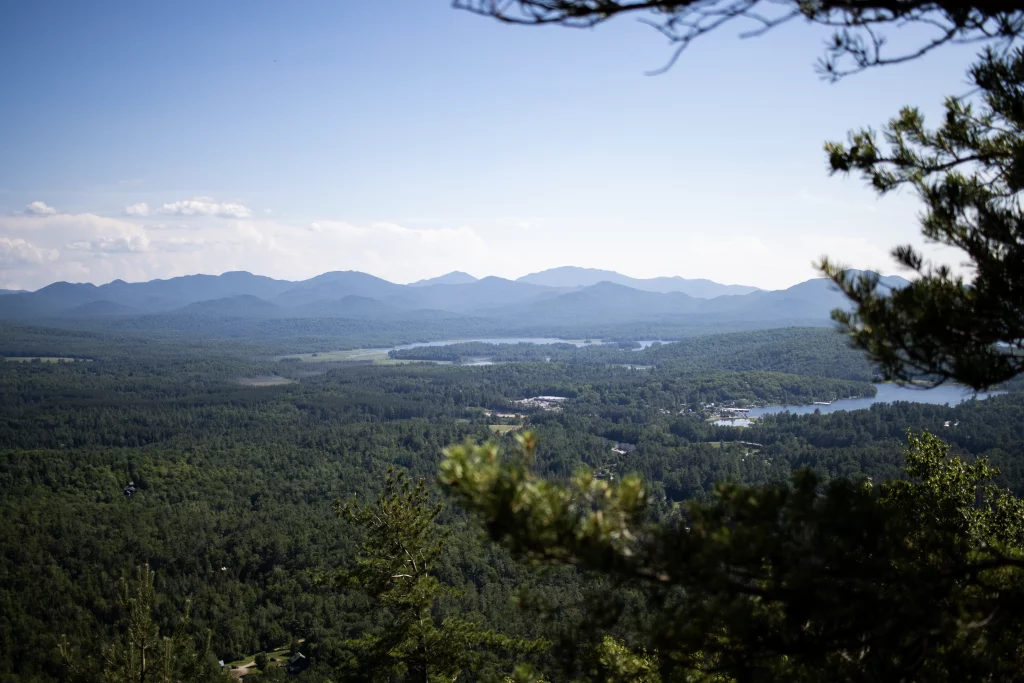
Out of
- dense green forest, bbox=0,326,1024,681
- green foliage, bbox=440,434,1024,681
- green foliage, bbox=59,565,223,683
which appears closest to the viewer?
green foliage, bbox=440,434,1024,681

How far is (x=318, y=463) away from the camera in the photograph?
224ft

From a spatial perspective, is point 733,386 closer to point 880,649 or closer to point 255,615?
point 255,615

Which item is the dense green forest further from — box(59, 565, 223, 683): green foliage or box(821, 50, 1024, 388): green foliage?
box(59, 565, 223, 683): green foliage

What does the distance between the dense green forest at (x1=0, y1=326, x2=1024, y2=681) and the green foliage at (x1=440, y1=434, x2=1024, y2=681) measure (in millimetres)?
392

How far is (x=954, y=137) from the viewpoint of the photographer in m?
5.26

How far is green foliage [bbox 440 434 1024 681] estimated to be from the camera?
3.77 m

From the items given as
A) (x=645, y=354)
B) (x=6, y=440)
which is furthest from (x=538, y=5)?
(x=645, y=354)

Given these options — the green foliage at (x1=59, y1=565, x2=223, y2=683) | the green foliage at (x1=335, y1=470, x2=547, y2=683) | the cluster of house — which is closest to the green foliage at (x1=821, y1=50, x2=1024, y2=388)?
A: the green foliage at (x1=335, y1=470, x2=547, y2=683)

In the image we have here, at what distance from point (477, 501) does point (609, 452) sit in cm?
7312

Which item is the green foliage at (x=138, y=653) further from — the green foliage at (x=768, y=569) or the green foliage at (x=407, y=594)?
the green foliage at (x=768, y=569)

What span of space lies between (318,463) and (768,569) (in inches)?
2703

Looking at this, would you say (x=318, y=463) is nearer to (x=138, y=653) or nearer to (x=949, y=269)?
(x=138, y=653)

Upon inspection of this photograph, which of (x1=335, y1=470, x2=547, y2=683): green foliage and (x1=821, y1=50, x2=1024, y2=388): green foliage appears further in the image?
(x1=335, y1=470, x2=547, y2=683): green foliage

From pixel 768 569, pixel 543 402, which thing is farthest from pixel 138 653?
pixel 543 402
